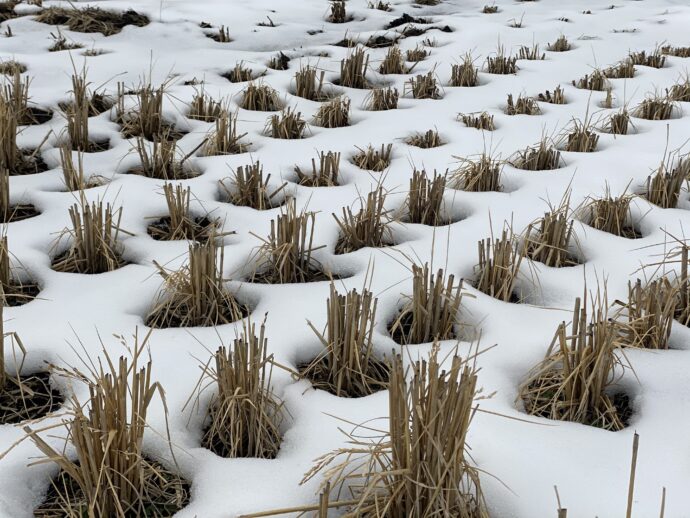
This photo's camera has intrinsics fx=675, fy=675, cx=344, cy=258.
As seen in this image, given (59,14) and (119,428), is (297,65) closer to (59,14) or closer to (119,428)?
(59,14)

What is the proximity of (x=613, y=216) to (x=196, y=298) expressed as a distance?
1.60m

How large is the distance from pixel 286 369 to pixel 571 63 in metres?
4.09

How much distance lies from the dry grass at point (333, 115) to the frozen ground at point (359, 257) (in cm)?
8

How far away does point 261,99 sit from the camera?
3936 millimetres

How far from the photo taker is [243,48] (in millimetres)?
5254

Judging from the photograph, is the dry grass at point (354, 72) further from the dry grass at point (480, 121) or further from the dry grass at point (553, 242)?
the dry grass at point (553, 242)

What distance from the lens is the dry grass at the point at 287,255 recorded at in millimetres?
2268

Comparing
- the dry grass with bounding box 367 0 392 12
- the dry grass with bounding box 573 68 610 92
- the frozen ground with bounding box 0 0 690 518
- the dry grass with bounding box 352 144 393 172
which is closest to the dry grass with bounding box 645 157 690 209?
the frozen ground with bounding box 0 0 690 518

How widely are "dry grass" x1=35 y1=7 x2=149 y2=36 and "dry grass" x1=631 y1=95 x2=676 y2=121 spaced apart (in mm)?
3771

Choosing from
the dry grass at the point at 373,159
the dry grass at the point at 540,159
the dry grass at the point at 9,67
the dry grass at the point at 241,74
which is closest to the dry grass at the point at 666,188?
the dry grass at the point at 540,159

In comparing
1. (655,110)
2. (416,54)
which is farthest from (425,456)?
(416,54)

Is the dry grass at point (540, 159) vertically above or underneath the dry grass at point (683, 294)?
above

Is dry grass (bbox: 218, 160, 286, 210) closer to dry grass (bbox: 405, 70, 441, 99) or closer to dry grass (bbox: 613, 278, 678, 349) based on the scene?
dry grass (bbox: 613, 278, 678, 349)

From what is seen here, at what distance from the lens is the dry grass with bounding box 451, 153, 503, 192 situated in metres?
2.91
